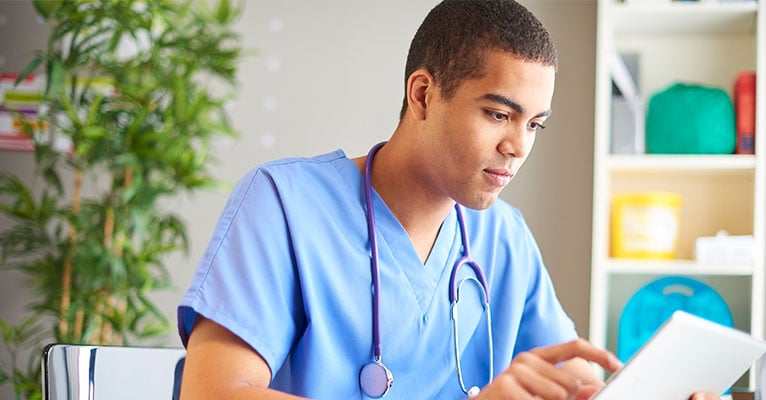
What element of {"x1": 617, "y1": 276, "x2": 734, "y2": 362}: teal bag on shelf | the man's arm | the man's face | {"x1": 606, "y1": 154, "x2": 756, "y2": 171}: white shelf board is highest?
{"x1": 606, "y1": 154, "x2": 756, "y2": 171}: white shelf board

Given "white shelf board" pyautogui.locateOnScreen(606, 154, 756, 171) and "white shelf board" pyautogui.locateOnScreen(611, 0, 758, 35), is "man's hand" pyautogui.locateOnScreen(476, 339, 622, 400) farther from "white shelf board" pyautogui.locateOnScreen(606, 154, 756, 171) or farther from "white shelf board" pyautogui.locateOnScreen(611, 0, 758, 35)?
"white shelf board" pyautogui.locateOnScreen(611, 0, 758, 35)

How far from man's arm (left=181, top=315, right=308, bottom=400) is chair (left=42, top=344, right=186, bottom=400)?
0.15 metres

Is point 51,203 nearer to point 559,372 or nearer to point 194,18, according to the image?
point 194,18

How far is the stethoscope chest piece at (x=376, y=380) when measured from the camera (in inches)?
46.1

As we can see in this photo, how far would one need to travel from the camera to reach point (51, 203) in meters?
2.90

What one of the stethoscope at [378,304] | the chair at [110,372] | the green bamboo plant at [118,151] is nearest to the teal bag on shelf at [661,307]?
the green bamboo plant at [118,151]

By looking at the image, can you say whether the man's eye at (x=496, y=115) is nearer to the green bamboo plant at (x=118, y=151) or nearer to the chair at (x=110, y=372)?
the chair at (x=110, y=372)

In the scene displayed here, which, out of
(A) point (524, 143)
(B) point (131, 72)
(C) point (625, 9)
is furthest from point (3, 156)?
(A) point (524, 143)

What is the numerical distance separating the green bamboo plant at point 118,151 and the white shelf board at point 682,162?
119cm

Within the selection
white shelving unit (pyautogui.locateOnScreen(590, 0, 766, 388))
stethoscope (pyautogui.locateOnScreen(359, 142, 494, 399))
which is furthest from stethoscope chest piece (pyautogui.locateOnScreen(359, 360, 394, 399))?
white shelving unit (pyautogui.locateOnScreen(590, 0, 766, 388))

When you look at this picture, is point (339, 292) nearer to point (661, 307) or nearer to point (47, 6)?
point (661, 307)

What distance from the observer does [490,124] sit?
3.82ft

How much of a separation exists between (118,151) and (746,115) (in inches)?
71.3

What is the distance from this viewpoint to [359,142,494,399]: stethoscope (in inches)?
46.1
